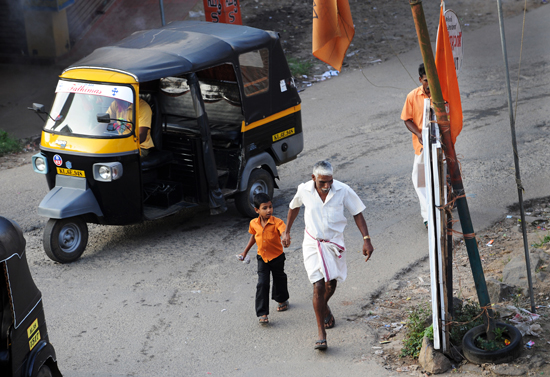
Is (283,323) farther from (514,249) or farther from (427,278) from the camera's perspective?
(514,249)

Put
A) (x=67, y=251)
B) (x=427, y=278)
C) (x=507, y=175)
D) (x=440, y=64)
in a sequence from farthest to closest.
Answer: (x=507, y=175)
(x=67, y=251)
(x=427, y=278)
(x=440, y=64)

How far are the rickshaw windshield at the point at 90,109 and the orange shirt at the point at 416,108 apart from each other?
128 inches

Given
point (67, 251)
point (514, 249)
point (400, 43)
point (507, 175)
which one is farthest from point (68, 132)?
point (400, 43)

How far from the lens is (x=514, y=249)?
6977mm

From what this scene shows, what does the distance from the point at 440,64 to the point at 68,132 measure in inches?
175

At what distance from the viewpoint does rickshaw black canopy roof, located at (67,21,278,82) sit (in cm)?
727

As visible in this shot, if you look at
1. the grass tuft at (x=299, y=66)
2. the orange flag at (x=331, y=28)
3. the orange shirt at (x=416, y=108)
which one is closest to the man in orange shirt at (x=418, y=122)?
the orange shirt at (x=416, y=108)

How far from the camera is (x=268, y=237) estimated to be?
5785 mm

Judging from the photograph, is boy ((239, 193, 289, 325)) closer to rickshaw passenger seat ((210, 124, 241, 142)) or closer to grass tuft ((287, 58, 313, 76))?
rickshaw passenger seat ((210, 124, 241, 142))

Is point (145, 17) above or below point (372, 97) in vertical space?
above

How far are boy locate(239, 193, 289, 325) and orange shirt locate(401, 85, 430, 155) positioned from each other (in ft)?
8.19

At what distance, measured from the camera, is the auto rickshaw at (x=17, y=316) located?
4121 mm

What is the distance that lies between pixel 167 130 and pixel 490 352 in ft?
17.1

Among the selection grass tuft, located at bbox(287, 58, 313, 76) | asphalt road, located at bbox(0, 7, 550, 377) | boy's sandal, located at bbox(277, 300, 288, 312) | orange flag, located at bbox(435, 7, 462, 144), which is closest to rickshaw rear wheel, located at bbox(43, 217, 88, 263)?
asphalt road, located at bbox(0, 7, 550, 377)
